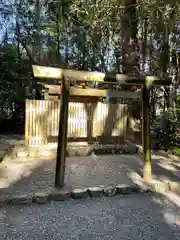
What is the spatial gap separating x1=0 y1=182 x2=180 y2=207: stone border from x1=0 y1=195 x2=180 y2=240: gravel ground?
10 centimetres

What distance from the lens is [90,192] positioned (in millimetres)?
3516

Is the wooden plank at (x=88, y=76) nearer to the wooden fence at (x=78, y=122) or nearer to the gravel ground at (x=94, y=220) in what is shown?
the gravel ground at (x=94, y=220)

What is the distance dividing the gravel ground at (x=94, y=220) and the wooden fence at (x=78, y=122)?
318 centimetres

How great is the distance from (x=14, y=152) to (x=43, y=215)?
10.3 ft

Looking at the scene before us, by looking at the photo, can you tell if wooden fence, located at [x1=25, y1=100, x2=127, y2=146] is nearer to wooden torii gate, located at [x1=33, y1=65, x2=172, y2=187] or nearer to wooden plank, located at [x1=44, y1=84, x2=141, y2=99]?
wooden plank, located at [x1=44, y1=84, x2=141, y2=99]

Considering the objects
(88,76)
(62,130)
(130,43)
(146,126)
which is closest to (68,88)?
(88,76)

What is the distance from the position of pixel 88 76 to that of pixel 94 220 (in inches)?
80.0

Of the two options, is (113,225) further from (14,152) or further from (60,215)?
(14,152)

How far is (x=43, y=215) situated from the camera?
2910 millimetres

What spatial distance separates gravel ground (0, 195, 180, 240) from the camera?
8.16ft

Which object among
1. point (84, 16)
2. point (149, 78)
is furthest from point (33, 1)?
point (149, 78)

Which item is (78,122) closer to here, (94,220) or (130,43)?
(130,43)

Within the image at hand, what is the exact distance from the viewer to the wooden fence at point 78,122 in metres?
6.20

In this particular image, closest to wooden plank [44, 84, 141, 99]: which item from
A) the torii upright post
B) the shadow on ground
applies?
the torii upright post
